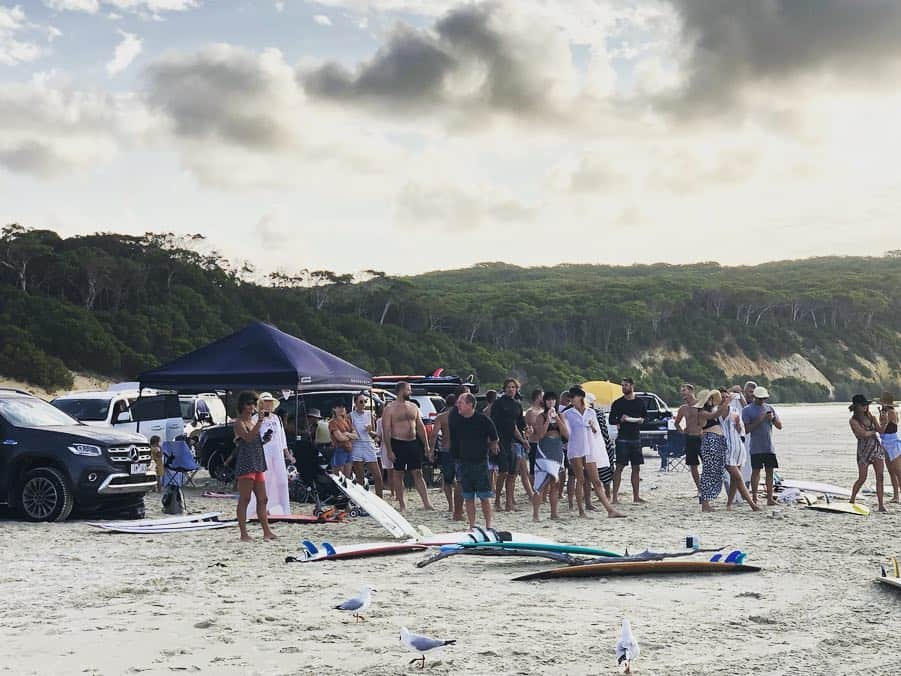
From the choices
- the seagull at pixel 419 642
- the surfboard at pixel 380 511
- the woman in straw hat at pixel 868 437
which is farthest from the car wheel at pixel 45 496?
the woman in straw hat at pixel 868 437

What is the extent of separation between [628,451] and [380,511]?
4.41 meters

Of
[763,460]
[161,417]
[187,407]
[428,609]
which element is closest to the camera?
[428,609]

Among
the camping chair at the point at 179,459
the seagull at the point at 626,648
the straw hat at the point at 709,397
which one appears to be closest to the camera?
the seagull at the point at 626,648

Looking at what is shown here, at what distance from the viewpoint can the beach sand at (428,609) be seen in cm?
648

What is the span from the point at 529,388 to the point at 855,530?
230 ft

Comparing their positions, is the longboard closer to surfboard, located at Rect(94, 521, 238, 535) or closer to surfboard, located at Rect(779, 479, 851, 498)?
surfboard, located at Rect(94, 521, 238, 535)

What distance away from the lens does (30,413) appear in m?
14.3

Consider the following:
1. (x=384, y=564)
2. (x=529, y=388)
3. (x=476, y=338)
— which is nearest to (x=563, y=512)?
(x=384, y=564)

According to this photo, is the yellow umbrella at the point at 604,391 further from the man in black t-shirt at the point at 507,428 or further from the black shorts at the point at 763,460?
the man in black t-shirt at the point at 507,428

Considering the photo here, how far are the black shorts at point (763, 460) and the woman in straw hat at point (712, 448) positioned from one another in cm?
73

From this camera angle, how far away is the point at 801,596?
856 centimetres

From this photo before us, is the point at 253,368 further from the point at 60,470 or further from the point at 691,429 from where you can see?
the point at 691,429

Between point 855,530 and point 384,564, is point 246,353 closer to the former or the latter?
point 384,564

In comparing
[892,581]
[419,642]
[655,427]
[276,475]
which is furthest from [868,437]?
[655,427]
